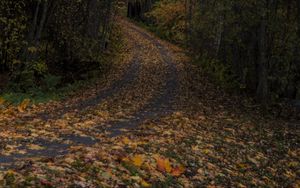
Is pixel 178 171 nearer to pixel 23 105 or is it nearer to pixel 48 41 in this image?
Result: pixel 23 105

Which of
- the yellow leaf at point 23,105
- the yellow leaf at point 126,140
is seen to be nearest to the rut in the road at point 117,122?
the yellow leaf at point 126,140

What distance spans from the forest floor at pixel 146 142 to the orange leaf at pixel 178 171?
24mm

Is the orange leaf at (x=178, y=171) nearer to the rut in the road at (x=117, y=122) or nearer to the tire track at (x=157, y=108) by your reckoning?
the rut in the road at (x=117, y=122)

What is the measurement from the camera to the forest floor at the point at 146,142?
877 centimetres

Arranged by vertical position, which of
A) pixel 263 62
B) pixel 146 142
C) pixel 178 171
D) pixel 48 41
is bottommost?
pixel 178 171

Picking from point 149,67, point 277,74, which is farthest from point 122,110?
point 149,67

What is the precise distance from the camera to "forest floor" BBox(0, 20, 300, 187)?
877 cm

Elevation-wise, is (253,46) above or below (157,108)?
above

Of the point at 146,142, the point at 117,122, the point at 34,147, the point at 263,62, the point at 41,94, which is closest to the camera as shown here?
the point at 34,147

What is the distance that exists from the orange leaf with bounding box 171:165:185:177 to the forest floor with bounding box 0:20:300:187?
24 mm

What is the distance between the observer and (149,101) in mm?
21547

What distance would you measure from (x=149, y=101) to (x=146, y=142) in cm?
959

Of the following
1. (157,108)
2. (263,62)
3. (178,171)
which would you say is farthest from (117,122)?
(263,62)

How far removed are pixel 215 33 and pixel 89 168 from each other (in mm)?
27880
